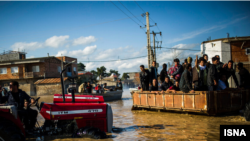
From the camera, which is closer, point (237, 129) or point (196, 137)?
point (237, 129)

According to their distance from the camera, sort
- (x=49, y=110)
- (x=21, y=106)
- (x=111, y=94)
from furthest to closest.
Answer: (x=111, y=94) → (x=21, y=106) → (x=49, y=110)

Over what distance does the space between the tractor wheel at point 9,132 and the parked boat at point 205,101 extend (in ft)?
24.1

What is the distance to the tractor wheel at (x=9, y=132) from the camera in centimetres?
415

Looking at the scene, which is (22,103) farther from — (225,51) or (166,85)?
(225,51)

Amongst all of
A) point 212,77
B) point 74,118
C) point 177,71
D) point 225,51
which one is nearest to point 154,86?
point 177,71

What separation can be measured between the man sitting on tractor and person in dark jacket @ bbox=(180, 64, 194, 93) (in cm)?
665

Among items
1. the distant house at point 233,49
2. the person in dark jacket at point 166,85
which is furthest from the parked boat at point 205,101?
the distant house at point 233,49

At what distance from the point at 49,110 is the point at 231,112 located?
849 cm

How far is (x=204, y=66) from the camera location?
9.05 meters

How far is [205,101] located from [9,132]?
7.65 metres

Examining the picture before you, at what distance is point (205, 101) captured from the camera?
8758mm

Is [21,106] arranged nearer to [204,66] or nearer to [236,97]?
[204,66]

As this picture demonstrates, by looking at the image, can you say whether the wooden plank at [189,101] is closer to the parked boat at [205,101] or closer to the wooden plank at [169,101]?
the parked boat at [205,101]

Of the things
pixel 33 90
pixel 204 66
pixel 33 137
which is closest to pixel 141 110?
pixel 204 66
